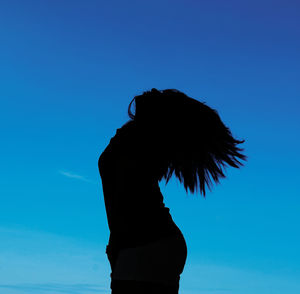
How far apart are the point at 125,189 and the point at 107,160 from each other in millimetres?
420

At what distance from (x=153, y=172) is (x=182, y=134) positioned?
0.76 metres

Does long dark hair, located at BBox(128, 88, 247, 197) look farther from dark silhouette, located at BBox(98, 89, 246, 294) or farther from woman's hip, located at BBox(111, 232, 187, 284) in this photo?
woman's hip, located at BBox(111, 232, 187, 284)

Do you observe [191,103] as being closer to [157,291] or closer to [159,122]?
[159,122]

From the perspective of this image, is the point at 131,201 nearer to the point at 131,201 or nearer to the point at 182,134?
the point at 131,201

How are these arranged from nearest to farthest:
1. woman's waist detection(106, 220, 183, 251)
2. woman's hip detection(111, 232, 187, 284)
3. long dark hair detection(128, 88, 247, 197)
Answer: woman's hip detection(111, 232, 187, 284), woman's waist detection(106, 220, 183, 251), long dark hair detection(128, 88, 247, 197)

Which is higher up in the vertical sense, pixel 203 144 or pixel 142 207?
pixel 203 144

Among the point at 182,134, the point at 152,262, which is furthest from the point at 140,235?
the point at 182,134

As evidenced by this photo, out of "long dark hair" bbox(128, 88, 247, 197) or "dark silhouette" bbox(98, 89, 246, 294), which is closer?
"dark silhouette" bbox(98, 89, 246, 294)

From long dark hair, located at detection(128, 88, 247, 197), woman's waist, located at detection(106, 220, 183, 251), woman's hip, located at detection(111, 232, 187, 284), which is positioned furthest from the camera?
long dark hair, located at detection(128, 88, 247, 197)

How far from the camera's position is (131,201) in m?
5.34

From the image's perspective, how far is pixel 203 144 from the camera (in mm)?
6309

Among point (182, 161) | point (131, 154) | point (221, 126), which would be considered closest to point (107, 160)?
point (131, 154)

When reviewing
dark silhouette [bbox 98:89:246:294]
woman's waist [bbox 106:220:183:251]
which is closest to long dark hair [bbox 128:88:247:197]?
dark silhouette [bbox 98:89:246:294]

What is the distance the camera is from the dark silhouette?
17.0 ft
